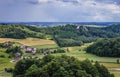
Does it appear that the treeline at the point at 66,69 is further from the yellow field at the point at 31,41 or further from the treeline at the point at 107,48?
the yellow field at the point at 31,41

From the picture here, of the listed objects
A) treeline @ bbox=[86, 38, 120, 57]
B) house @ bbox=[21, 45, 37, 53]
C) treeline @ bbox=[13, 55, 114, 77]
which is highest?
treeline @ bbox=[13, 55, 114, 77]

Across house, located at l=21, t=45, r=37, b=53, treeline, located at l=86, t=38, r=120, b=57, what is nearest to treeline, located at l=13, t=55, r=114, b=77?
treeline, located at l=86, t=38, r=120, b=57

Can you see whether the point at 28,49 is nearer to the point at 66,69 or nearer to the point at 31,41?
the point at 31,41

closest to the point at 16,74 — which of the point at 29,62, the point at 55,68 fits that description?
the point at 29,62

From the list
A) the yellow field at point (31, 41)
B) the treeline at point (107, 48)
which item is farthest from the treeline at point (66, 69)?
the yellow field at point (31, 41)

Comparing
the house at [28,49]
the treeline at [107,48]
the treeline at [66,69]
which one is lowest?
the house at [28,49]

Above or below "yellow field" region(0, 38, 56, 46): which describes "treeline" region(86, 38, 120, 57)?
above

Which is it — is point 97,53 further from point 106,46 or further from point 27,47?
point 27,47

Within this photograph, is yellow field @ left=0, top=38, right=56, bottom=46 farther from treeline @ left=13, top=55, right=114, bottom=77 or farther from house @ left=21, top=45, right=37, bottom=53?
treeline @ left=13, top=55, right=114, bottom=77

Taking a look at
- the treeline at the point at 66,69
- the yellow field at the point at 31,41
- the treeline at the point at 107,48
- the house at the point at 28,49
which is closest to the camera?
the treeline at the point at 66,69

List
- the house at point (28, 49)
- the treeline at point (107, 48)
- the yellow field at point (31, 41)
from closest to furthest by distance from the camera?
the treeline at point (107, 48), the house at point (28, 49), the yellow field at point (31, 41)
